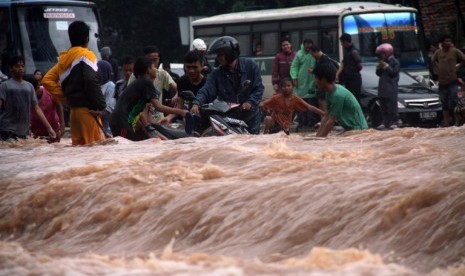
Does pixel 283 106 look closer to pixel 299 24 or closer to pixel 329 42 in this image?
pixel 329 42

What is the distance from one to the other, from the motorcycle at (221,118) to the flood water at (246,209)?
2150 mm

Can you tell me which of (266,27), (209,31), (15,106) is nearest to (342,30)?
(266,27)

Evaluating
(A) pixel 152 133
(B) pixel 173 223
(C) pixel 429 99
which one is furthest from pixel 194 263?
(C) pixel 429 99

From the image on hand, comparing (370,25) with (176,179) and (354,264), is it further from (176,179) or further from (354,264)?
(354,264)

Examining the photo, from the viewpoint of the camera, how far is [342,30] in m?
27.2

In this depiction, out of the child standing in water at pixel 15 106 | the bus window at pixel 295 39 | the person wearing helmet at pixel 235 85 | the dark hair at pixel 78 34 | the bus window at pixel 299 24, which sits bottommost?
the bus window at pixel 295 39

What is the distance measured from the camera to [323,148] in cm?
912

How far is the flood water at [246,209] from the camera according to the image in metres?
5.82

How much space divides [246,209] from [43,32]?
862 inches

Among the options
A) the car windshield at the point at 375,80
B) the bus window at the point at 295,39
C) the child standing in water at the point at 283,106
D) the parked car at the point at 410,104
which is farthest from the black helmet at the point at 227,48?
the bus window at the point at 295,39

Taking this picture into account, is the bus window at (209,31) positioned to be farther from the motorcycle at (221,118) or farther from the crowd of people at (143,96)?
the motorcycle at (221,118)

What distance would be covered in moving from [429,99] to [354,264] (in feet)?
57.2

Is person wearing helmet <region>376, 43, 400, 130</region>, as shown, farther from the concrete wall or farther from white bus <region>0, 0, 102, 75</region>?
the concrete wall

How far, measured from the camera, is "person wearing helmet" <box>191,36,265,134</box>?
12562 mm
